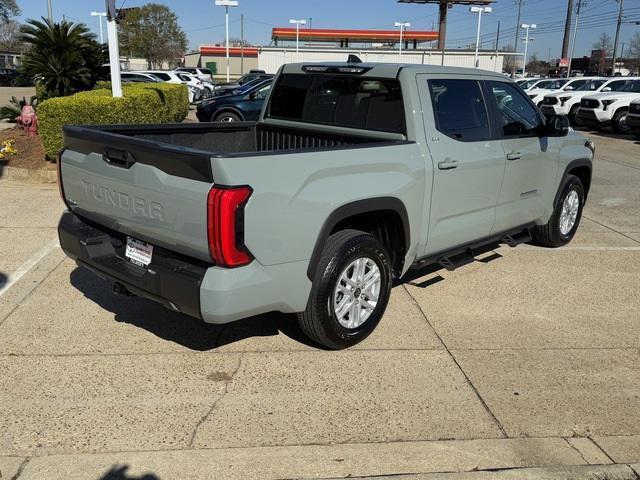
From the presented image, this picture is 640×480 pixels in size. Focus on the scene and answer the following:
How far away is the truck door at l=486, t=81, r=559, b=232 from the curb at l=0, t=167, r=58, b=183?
7076 millimetres

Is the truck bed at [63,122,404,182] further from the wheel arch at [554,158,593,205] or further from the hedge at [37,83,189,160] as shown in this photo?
the hedge at [37,83,189,160]

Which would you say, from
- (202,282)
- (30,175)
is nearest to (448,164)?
(202,282)

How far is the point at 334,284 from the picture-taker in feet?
12.5

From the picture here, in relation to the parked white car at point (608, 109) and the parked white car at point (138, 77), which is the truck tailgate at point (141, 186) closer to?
the parked white car at point (608, 109)

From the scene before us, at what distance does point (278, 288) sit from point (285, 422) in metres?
0.74

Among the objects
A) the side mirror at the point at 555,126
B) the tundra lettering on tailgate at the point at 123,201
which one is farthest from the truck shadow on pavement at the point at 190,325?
the side mirror at the point at 555,126

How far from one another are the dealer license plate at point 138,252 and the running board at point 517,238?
335cm

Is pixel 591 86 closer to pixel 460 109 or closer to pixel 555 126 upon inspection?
pixel 555 126

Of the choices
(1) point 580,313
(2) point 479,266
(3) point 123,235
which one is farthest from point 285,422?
(2) point 479,266

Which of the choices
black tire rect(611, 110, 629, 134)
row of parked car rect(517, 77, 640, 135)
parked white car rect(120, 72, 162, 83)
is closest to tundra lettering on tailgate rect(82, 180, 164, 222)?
row of parked car rect(517, 77, 640, 135)

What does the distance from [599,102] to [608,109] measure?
396 mm

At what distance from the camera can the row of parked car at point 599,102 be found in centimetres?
1922

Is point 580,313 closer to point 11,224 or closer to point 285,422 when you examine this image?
point 285,422

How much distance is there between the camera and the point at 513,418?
11.4 ft
